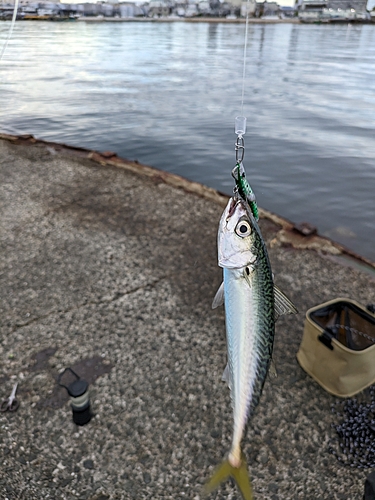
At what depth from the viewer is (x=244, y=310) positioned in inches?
77.3

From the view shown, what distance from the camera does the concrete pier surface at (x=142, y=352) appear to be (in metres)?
2.91

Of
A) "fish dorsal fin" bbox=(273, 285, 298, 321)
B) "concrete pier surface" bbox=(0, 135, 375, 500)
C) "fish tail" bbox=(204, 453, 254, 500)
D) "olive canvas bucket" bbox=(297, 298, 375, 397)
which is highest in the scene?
"fish dorsal fin" bbox=(273, 285, 298, 321)

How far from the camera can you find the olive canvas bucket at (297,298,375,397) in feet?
10.8

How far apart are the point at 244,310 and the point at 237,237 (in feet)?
1.25

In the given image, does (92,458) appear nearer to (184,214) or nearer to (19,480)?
(19,480)

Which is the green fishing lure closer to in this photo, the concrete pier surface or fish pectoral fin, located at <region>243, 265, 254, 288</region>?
fish pectoral fin, located at <region>243, 265, 254, 288</region>

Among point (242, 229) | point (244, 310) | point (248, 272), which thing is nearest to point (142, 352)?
point (244, 310)

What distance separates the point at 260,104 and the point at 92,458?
19946mm

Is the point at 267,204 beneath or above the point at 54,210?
beneath

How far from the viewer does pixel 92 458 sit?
2982mm

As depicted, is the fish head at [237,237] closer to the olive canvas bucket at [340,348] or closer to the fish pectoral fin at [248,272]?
the fish pectoral fin at [248,272]

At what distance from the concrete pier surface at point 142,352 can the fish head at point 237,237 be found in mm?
1926

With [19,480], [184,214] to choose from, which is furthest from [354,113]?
[19,480]

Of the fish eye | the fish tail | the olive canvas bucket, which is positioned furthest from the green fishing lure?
the olive canvas bucket
